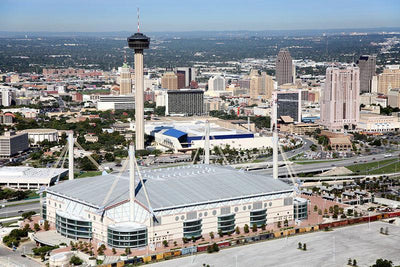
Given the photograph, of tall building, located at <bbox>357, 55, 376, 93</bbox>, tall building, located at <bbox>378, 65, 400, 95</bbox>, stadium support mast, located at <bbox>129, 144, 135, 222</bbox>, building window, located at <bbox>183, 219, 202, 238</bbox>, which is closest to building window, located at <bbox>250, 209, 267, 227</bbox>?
building window, located at <bbox>183, 219, 202, 238</bbox>

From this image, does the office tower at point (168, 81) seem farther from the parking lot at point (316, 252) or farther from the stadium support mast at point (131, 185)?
the stadium support mast at point (131, 185)

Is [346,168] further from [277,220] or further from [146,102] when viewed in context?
[146,102]

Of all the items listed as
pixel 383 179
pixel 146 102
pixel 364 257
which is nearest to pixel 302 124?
pixel 383 179

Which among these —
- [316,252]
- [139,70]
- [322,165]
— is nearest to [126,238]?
[316,252]

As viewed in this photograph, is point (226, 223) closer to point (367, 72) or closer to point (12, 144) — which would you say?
point (12, 144)

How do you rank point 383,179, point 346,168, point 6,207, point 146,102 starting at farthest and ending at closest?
point 146,102 < point 346,168 < point 383,179 < point 6,207
